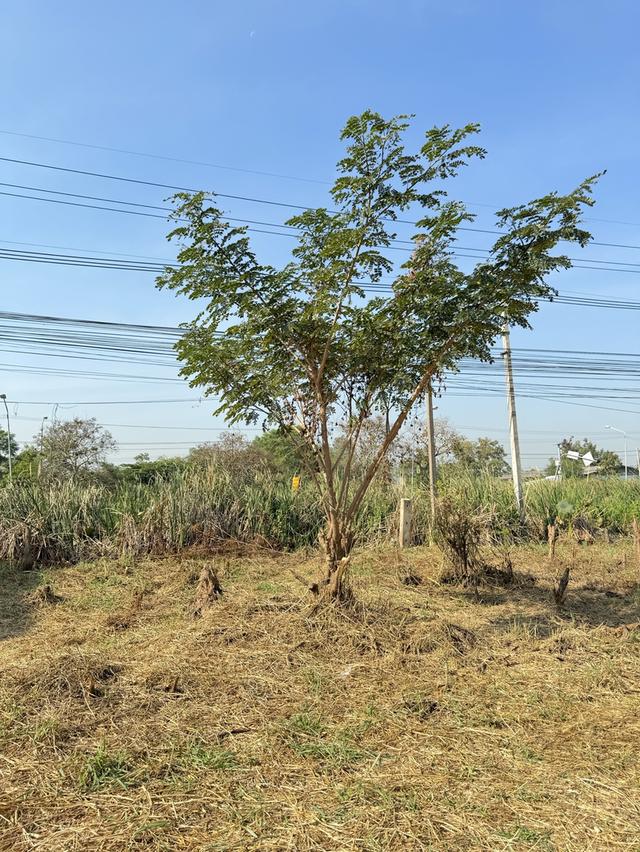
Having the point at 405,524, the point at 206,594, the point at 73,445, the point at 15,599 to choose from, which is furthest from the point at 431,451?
the point at 73,445

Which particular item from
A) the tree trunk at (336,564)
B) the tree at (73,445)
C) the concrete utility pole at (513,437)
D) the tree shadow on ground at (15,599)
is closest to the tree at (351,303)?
the tree trunk at (336,564)

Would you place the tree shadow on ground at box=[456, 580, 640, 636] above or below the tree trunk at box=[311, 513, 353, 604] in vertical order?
below

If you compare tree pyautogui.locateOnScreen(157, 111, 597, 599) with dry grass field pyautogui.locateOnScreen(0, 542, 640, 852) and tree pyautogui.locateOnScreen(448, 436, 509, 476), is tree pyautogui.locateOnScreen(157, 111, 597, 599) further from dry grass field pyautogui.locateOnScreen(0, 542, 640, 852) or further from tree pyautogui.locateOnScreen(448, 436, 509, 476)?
tree pyautogui.locateOnScreen(448, 436, 509, 476)

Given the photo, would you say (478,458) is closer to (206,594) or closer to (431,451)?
(431,451)

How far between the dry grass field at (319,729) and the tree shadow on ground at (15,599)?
0.32 feet

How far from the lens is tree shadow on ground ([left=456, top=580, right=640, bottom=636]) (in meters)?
6.41

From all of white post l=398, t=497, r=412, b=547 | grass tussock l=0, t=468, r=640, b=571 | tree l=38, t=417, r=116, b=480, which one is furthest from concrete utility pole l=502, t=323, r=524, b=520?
tree l=38, t=417, r=116, b=480

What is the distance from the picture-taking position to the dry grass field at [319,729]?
2619mm

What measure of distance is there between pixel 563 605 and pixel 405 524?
4.36 meters

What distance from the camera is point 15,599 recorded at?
26.2 ft

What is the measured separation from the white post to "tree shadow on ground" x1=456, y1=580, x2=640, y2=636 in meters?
3.08

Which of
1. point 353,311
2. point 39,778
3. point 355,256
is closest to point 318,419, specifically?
point 353,311

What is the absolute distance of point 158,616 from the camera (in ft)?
21.9

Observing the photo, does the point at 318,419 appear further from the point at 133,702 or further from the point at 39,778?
the point at 39,778
